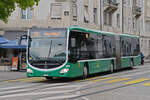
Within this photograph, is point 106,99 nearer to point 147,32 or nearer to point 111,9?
point 111,9

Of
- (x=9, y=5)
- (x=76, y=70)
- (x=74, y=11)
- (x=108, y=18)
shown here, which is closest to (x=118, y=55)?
(x=76, y=70)

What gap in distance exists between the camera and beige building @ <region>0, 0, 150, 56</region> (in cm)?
3262

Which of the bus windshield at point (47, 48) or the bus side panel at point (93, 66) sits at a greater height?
the bus windshield at point (47, 48)

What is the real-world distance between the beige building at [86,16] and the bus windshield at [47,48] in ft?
52.7

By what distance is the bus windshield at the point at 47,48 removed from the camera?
52.4ft

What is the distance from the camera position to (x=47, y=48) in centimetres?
1616

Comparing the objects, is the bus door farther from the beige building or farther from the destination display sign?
the beige building

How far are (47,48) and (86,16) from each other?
20732mm

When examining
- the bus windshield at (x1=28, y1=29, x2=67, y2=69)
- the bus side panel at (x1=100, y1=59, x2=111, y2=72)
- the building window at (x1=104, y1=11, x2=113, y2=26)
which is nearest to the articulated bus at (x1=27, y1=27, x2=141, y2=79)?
the bus windshield at (x1=28, y1=29, x2=67, y2=69)

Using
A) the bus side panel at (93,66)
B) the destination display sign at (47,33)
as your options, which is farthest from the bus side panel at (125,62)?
the destination display sign at (47,33)

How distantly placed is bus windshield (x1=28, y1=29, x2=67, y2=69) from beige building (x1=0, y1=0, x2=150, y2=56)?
632 inches

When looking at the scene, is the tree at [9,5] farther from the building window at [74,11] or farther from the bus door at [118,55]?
the building window at [74,11]

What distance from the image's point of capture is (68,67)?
16.0 meters

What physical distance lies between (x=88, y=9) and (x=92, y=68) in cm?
1860
